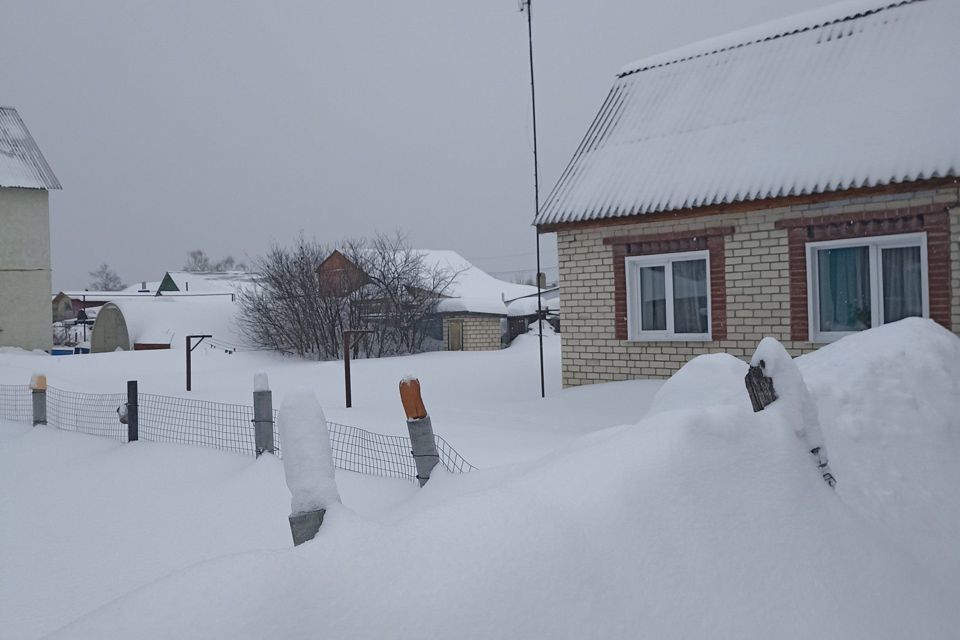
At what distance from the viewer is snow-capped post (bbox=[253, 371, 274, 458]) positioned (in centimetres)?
664

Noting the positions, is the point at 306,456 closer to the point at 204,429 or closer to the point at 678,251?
the point at 204,429

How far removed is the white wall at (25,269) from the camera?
26.8 meters

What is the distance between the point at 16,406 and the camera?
13.0 m

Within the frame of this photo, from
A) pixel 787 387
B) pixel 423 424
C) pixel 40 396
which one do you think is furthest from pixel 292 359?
pixel 787 387

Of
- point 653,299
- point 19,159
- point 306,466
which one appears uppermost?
point 19,159

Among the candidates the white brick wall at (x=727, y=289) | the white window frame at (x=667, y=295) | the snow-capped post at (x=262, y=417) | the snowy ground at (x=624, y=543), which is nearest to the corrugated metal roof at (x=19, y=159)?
the white brick wall at (x=727, y=289)

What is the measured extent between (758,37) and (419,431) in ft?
33.1

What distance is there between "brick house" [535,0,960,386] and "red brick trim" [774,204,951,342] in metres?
0.02

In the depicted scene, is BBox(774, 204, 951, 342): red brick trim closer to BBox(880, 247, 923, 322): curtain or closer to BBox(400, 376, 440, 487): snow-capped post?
BBox(880, 247, 923, 322): curtain

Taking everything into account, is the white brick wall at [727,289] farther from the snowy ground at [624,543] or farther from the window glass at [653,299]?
the snowy ground at [624,543]

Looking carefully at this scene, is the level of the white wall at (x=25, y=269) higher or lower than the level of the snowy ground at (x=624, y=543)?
higher

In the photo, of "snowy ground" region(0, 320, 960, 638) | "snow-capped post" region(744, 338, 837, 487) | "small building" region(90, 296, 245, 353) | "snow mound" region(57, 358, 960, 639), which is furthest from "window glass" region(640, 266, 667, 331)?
"small building" region(90, 296, 245, 353)

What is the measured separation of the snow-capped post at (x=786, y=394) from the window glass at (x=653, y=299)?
26.4 feet

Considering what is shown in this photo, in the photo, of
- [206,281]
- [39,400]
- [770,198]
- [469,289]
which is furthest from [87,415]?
[206,281]
